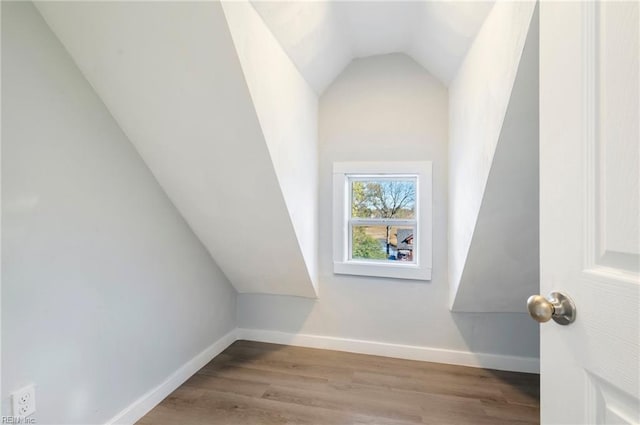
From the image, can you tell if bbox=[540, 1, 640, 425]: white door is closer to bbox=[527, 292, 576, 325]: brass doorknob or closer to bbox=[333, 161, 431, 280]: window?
bbox=[527, 292, 576, 325]: brass doorknob

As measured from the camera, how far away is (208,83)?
1.34 meters

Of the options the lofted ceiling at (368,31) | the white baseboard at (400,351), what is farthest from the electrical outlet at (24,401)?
the lofted ceiling at (368,31)

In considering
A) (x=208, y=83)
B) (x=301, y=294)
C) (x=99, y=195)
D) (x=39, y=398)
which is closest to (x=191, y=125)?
(x=208, y=83)

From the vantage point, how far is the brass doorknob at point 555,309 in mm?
627

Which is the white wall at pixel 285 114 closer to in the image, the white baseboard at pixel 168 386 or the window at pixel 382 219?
the window at pixel 382 219

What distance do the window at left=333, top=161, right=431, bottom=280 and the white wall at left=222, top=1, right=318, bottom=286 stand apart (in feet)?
0.72

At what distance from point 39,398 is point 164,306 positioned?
74cm

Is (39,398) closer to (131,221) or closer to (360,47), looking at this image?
(131,221)

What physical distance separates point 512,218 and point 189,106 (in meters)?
1.68

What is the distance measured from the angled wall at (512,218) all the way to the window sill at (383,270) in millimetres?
316

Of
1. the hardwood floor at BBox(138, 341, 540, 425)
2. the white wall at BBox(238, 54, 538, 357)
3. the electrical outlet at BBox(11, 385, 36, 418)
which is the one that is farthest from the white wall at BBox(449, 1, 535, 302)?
the electrical outlet at BBox(11, 385, 36, 418)

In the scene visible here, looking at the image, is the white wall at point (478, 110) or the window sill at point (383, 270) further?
the window sill at point (383, 270)

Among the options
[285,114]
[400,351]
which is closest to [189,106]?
[285,114]

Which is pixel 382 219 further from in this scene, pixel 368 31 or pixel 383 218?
pixel 368 31
